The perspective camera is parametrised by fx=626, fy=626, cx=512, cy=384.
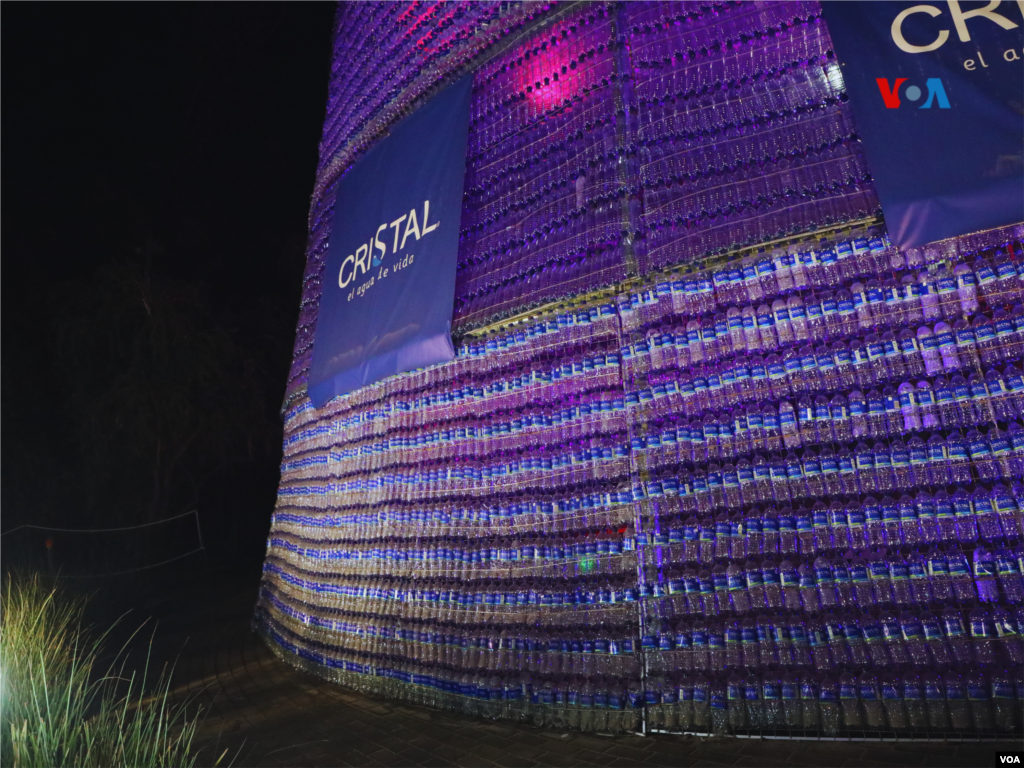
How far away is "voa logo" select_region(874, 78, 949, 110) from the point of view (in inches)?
113

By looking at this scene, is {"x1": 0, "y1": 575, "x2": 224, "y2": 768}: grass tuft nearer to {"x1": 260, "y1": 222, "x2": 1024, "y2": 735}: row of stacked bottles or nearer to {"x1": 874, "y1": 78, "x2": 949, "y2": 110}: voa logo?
{"x1": 260, "y1": 222, "x2": 1024, "y2": 735}: row of stacked bottles

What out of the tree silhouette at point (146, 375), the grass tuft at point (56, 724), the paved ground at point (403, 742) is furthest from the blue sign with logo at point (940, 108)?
the tree silhouette at point (146, 375)

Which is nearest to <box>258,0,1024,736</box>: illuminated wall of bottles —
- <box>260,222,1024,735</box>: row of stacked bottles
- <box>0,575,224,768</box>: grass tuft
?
<box>260,222,1024,735</box>: row of stacked bottles

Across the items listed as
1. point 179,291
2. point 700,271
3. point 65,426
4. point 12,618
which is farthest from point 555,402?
point 65,426

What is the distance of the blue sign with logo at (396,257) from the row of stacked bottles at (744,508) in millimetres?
449

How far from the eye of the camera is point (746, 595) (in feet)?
10.2

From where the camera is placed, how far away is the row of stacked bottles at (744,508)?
2.75 meters

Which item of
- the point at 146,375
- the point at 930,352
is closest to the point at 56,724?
the point at 930,352

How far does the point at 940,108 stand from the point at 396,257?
142 inches

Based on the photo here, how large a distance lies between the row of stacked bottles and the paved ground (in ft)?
0.40

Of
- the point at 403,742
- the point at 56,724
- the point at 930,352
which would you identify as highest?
the point at 930,352

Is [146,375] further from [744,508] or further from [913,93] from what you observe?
[913,93]

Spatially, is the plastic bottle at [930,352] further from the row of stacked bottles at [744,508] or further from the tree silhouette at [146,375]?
the tree silhouette at [146,375]

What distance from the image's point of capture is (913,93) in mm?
2914
